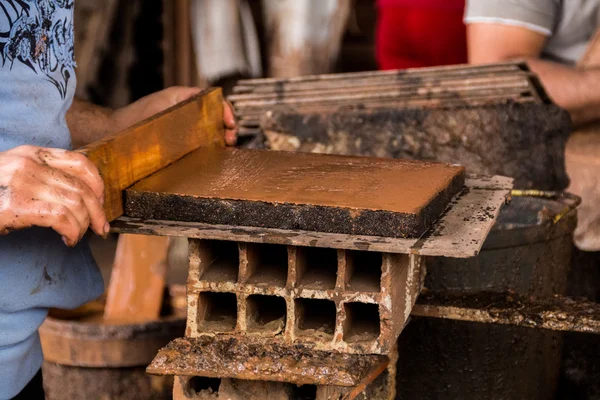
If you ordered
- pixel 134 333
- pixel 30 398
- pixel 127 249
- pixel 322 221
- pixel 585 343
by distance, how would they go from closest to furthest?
pixel 322 221 → pixel 30 398 → pixel 134 333 → pixel 127 249 → pixel 585 343

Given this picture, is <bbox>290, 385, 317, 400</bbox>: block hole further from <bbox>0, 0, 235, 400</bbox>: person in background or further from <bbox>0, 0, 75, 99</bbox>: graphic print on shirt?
<bbox>0, 0, 75, 99</bbox>: graphic print on shirt

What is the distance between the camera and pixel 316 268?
1.74m

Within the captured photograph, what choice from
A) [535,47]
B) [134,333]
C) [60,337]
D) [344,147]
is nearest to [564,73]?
[535,47]

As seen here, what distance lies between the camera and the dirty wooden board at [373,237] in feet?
4.89

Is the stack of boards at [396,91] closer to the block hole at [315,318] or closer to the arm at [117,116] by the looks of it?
the arm at [117,116]

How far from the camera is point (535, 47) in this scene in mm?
3453

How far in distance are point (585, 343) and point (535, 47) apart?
1.16m

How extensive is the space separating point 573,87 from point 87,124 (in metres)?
1.82

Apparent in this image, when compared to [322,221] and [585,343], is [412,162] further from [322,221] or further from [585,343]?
[585,343]

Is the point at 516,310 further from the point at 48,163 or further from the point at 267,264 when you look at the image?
A: the point at 48,163

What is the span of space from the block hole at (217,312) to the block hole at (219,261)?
48 mm

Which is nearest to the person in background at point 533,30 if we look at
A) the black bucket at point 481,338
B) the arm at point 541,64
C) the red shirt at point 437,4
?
the arm at point 541,64

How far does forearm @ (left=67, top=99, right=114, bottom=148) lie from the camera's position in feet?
7.18

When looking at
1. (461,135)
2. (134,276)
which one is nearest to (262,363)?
(134,276)
